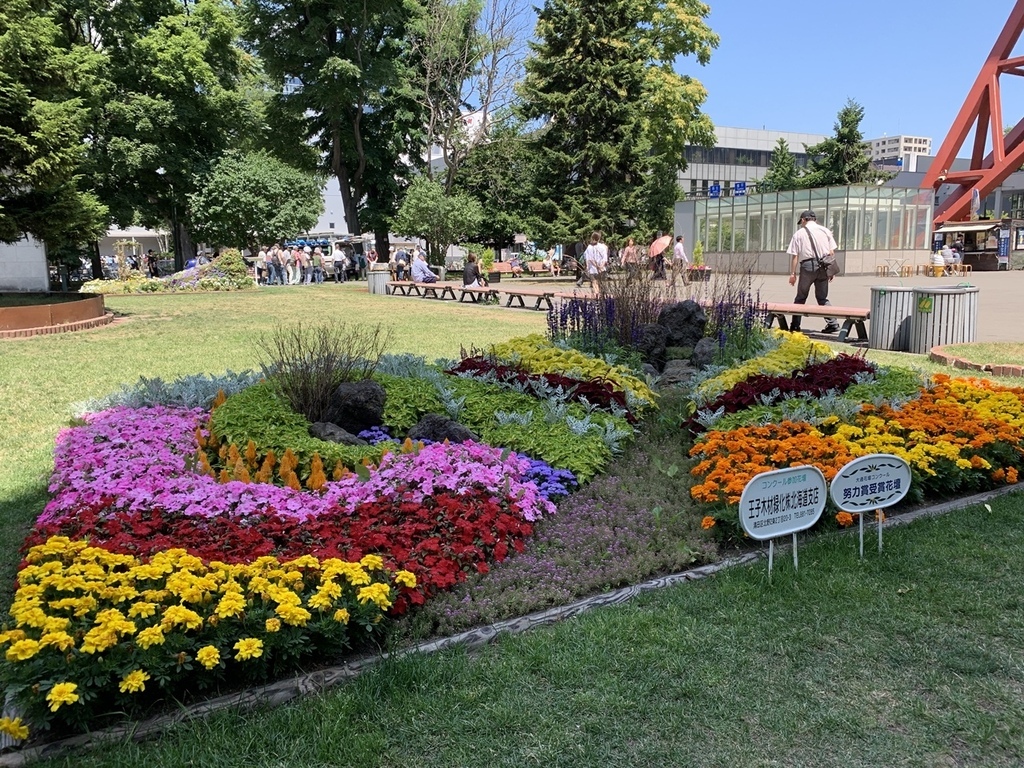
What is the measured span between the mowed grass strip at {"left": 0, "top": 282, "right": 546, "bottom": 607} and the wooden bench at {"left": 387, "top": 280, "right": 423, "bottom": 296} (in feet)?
3.41

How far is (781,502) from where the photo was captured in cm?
357

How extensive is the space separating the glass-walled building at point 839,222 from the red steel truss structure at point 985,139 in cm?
444

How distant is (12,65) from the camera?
12594mm

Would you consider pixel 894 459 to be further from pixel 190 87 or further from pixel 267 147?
pixel 267 147

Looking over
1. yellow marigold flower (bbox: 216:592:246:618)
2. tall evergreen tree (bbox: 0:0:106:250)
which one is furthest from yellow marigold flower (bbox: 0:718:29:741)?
tall evergreen tree (bbox: 0:0:106:250)

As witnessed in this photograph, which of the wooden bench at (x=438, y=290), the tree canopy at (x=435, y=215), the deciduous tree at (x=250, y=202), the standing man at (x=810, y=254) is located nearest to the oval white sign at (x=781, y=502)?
the standing man at (x=810, y=254)

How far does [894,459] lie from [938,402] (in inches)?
86.9

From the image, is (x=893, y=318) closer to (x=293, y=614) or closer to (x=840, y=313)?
(x=840, y=313)

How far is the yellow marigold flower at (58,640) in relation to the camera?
2.60 metres

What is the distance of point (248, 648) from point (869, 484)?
9.53 feet

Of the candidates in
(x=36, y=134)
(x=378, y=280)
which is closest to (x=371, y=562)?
(x=36, y=134)

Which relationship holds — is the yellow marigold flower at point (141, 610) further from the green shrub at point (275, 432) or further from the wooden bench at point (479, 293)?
the wooden bench at point (479, 293)

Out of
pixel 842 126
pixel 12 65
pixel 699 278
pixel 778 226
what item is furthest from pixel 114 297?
pixel 842 126

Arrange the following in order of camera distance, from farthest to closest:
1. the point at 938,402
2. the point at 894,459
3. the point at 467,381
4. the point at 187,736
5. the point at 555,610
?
1. the point at 467,381
2. the point at 938,402
3. the point at 894,459
4. the point at 555,610
5. the point at 187,736
